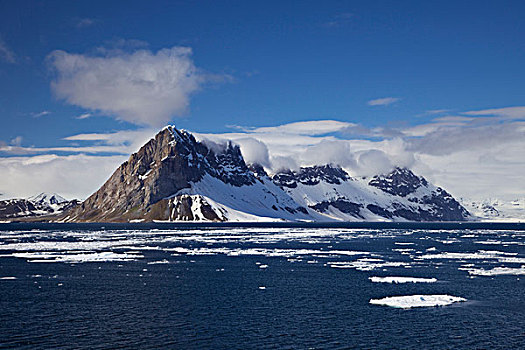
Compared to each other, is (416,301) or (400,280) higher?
(400,280)

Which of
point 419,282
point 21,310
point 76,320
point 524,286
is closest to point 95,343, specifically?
point 76,320

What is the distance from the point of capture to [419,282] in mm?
65875

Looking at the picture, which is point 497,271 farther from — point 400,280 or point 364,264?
point 364,264

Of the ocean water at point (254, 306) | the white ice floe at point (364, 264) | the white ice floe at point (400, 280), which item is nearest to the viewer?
the ocean water at point (254, 306)

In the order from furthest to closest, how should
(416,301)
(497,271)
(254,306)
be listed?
Answer: 1. (497,271)
2. (416,301)
3. (254,306)

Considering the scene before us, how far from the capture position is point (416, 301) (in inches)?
2072

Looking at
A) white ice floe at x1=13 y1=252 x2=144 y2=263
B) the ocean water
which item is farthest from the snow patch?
white ice floe at x1=13 y1=252 x2=144 y2=263

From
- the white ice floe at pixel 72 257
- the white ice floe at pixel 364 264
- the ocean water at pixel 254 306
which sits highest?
the white ice floe at pixel 72 257

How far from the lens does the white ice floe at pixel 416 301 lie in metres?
51.6

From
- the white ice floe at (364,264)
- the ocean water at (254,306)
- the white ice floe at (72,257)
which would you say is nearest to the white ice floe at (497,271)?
the ocean water at (254,306)

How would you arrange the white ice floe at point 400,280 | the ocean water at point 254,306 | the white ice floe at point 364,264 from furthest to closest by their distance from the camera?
the white ice floe at point 364,264, the white ice floe at point 400,280, the ocean water at point 254,306

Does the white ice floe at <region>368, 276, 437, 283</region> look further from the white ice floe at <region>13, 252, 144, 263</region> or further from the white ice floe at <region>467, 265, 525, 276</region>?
the white ice floe at <region>13, 252, 144, 263</region>

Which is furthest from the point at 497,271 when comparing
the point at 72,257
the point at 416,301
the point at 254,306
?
the point at 72,257

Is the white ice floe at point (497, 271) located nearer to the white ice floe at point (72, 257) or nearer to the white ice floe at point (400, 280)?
the white ice floe at point (400, 280)
